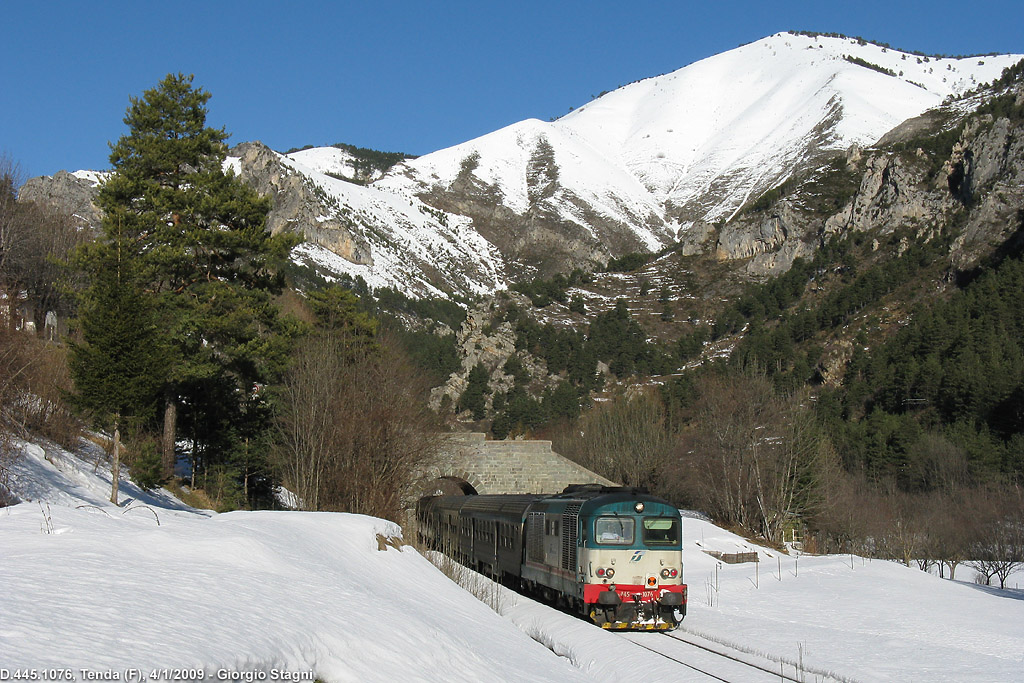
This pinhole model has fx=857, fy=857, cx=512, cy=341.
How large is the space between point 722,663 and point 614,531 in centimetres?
481

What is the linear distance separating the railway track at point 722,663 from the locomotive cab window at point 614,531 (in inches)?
83.0

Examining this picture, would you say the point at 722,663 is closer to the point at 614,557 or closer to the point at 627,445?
the point at 614,557

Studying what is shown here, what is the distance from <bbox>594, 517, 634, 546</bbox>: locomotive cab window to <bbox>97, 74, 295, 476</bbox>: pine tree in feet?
49.0

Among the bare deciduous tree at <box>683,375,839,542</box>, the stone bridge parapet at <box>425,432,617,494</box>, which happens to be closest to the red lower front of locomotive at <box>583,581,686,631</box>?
the stone bridge parapet at <box>425,432,617,494</box>

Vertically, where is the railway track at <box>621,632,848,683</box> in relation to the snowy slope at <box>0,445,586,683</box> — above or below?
below

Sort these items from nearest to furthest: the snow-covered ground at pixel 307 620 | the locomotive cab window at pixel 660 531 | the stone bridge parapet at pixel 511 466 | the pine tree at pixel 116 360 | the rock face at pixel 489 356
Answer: the snow-covered ground at pixel 307 620
the pine tree at pixel 116 360
the locomotive cab window at pixel 660 531
the stone bridge parapet at pixel 511 466
the rock face at pixel 489 356

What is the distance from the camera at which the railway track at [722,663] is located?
12.7 meters

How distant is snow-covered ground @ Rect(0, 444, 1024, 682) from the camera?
225 inches

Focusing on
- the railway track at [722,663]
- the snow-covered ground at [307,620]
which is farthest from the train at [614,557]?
the railway track at [722,663]

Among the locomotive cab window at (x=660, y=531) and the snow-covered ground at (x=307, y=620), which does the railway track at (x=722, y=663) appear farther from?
the locomotive cab window at (x=660, y=531)

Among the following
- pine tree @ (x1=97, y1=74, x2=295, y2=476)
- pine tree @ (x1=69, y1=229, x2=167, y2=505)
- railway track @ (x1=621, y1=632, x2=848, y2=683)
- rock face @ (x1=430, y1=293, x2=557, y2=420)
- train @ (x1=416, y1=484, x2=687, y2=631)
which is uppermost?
rock face @ (x1=430, y1=293, x2=557, y2=420)

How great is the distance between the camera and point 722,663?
45.7 feet

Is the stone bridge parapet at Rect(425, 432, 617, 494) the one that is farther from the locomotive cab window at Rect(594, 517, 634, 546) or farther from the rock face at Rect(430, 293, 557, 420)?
the rock face at Rect(430, 293, 557, 420)

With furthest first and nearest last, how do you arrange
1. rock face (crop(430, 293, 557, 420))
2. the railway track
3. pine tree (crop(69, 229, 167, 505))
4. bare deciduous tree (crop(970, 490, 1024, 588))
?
rock face (crop(430, 293, 557, 420))
bare deciduous tree (crop(970, 490, 1024, 588))
pine tree (crop(69, 229, 167, 505))
the railway track
